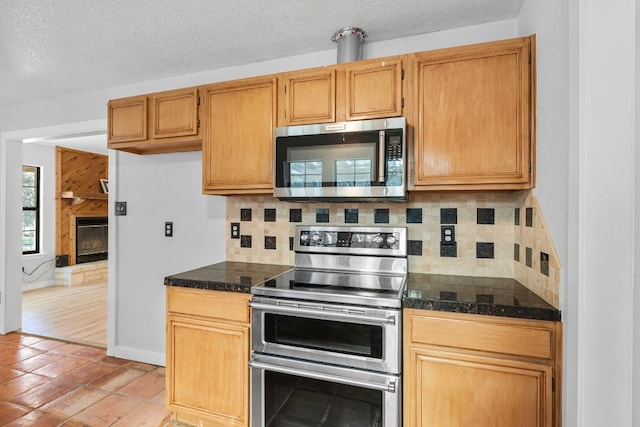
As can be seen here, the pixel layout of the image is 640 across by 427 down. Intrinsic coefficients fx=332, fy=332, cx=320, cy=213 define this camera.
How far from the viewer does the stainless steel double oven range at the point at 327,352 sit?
1.49 m

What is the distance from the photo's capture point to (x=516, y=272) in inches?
72.7

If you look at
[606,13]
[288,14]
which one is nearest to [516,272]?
[606,13]

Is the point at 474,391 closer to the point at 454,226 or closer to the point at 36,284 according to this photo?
the point at 454,226

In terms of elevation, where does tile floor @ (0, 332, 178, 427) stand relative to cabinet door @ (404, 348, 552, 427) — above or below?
below

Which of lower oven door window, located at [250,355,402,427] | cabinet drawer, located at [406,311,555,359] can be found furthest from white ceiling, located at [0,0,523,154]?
lower oven door window, located at [250,355,402,427]

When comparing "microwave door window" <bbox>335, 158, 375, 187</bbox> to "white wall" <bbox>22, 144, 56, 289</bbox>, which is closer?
"microwave door window" <bbox>335, 158, 375, 187</bbox>

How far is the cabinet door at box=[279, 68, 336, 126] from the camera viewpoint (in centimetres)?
191

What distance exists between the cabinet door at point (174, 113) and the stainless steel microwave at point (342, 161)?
688mm

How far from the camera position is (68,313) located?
4047 mm

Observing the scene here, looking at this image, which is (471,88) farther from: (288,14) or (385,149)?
(288,14)

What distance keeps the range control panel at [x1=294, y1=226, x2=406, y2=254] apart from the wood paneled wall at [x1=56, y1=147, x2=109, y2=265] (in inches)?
207

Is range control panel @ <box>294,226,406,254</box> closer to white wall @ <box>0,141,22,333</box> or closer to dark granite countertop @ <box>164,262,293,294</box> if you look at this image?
dark granite countertop @ <box>164,262,293,294</box>

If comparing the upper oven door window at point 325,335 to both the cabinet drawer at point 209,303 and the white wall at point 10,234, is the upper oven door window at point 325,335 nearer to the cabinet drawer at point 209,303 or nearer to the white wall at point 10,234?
the cabinet drawer at point 209,303

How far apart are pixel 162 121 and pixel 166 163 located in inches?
19.8
